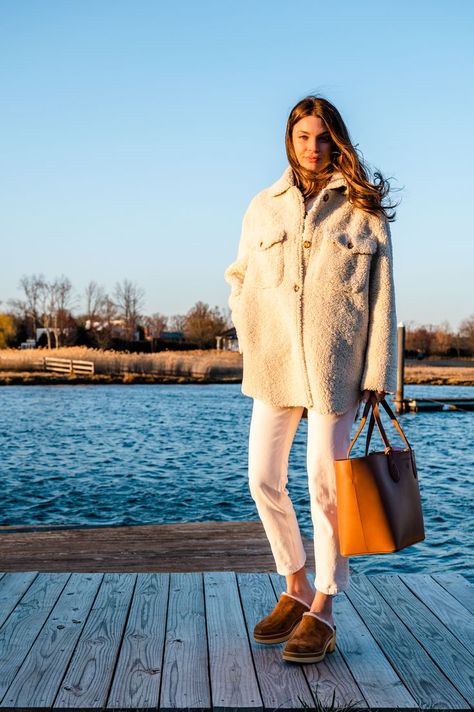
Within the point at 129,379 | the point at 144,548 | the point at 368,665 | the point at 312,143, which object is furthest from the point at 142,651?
the point at 129,379

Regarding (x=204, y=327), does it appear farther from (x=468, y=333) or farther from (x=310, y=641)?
(x=310, y=641)

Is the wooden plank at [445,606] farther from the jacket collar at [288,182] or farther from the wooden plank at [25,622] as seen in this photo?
the jacket collar at [288,182]

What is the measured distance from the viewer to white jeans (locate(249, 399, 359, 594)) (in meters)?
2.55

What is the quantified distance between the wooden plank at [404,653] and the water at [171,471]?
3493 mm

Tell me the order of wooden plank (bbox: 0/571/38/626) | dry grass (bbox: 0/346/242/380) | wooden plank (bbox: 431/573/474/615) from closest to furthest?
wooden plank (bbox: 0/571/38/626), wooden plank (bbox: 431/573/474/615), dry grass (bbox: 0/346/242/380)

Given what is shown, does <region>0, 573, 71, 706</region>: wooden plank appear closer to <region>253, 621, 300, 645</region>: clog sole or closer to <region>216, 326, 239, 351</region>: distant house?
<region>253, 621, 300, 645</region>: clog sole

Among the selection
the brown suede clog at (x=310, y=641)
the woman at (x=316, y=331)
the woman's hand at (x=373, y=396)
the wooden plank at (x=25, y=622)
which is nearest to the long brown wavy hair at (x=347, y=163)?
the woman at (x=316, y=331)

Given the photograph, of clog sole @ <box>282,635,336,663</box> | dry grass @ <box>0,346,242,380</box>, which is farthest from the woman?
dry grass @ <box>0,346,242,380</box>

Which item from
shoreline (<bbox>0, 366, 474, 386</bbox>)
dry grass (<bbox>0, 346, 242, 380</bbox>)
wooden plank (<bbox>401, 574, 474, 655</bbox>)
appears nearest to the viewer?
wooden plank (<bbox>401, 574, 474, 655</bbox>)

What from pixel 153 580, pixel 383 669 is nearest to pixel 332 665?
pixel 383 669

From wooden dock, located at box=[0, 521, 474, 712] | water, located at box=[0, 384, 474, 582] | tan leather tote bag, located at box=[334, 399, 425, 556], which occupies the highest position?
tan leather tote bag, located at box=[334, 399, 425, 556]

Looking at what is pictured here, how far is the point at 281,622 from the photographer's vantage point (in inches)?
104

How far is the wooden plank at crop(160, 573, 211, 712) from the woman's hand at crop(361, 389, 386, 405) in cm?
91

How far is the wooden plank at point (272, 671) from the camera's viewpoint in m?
2.21
